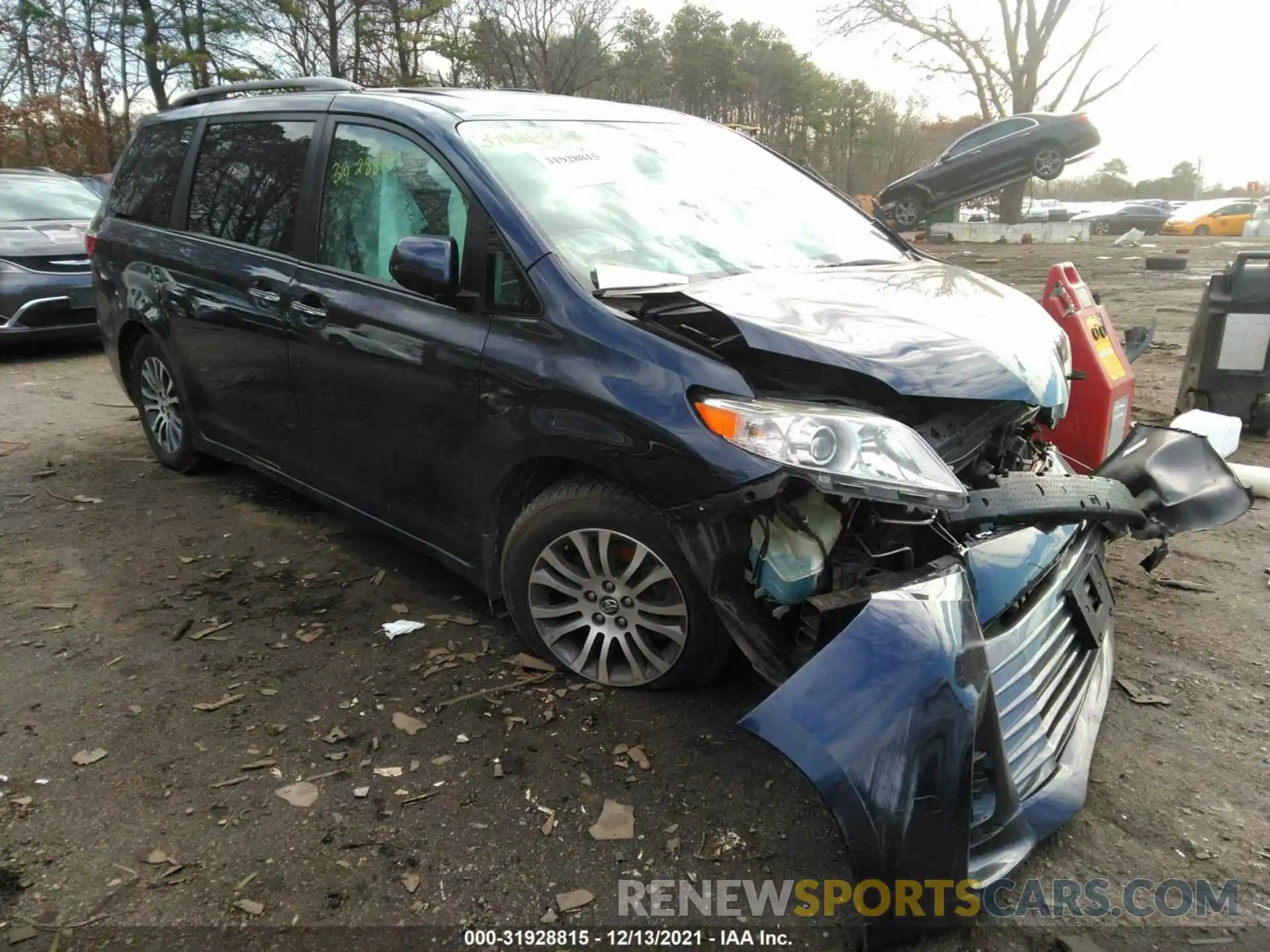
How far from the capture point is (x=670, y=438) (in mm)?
2422

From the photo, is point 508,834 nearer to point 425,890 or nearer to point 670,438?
point 425,890

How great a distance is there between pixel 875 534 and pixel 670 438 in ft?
1.98

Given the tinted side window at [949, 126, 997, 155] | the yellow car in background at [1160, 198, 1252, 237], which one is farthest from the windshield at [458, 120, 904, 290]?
the yellow car in background at [1160, 198, 1252, 237]

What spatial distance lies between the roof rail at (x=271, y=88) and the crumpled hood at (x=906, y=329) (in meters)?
2.08

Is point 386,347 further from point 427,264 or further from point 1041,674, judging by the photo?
point 1041,674

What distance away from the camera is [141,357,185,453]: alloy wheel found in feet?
15.9

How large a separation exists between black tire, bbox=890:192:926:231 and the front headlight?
836 inches

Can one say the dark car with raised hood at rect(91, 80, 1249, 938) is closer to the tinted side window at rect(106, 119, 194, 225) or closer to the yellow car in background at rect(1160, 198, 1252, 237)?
the tinted side window at rect(106, 119, 194, 225)

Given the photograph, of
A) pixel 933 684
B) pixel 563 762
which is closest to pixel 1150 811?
pixel 933 684

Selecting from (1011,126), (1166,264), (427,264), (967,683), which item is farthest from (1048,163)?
(967,683)

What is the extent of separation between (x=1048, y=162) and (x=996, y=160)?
111 cm

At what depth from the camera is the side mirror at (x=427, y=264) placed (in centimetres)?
280

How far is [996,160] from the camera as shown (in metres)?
20.3

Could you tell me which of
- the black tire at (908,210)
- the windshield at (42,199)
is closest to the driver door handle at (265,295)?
the windshield at (42,199)
